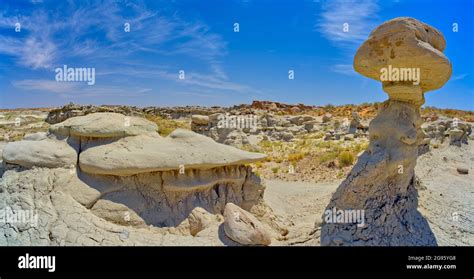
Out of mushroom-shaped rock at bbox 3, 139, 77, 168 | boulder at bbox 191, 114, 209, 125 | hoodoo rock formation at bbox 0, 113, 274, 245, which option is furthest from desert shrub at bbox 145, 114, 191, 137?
mushroom-shaped rock at bbox 3, 139, 77, 168

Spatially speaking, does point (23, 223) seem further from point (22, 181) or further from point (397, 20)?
point (397, 20)

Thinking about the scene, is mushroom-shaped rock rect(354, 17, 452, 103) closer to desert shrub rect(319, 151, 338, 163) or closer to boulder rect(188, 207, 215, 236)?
boulder rect(188, 207, 215, 236)

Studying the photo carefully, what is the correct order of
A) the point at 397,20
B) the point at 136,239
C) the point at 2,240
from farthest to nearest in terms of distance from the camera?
the point at 397,20
the point at 136,239
the point at 2,240

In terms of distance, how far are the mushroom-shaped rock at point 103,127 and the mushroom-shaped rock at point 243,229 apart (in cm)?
222

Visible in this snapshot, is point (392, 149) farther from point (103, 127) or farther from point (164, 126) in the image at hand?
point (164, 126)

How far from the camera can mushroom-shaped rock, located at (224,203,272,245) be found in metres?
5.14

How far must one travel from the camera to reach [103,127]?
5766 mm

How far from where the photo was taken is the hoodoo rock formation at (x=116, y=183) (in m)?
4.79

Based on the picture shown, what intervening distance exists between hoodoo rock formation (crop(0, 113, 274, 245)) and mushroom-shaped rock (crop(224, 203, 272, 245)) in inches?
11.8

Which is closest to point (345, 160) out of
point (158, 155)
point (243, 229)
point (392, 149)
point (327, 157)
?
point (327, 157)

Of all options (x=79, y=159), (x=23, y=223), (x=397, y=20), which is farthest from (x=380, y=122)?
(x=23, y=223)
